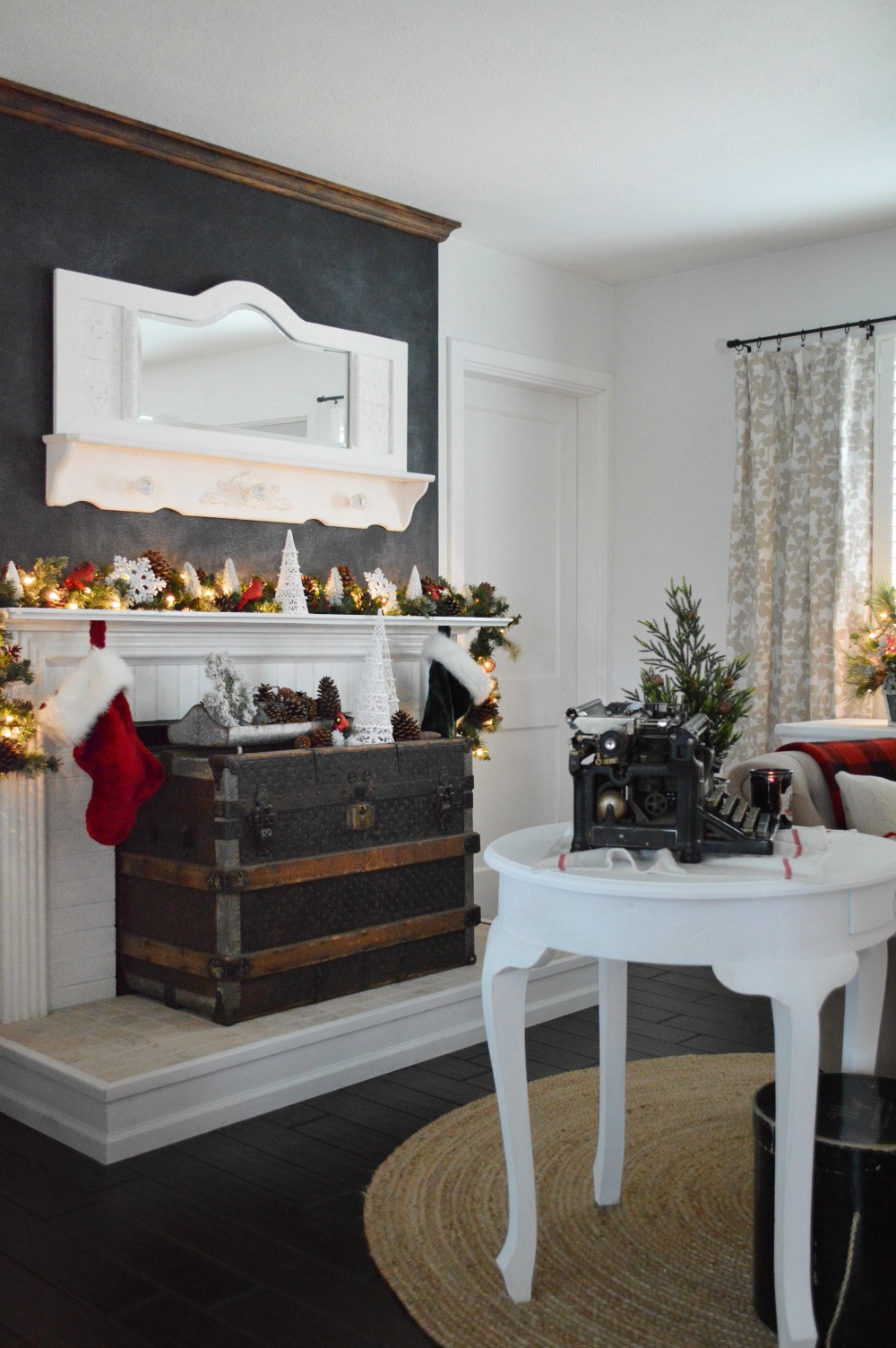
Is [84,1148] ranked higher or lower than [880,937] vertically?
lower

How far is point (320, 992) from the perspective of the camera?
3.44m

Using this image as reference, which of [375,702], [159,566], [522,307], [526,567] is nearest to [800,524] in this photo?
[526,567]

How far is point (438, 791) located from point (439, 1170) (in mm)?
1341

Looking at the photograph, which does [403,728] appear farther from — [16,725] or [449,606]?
[16,725]

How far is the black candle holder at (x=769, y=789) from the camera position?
2.23 meters

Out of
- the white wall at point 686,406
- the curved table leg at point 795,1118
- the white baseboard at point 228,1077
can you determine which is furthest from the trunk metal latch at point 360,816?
the white wall at point 686,406

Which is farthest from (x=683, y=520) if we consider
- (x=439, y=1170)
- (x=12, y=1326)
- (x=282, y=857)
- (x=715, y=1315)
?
(x=12, y=1326)

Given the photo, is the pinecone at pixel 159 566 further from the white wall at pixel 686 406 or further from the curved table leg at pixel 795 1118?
the white wall at pixel 686 406

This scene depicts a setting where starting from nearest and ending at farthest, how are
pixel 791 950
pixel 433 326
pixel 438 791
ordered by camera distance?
pixel 791 950 → pixel 438 791 → pixel 433 326

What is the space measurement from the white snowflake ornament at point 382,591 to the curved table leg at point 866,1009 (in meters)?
2.48

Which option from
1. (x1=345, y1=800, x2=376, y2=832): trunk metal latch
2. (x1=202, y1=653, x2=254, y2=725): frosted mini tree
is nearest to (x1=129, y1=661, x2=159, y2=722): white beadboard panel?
(x1=202, y1=653, x2=254, y2=725): frosted mini tree

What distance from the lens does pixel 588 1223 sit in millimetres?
2416

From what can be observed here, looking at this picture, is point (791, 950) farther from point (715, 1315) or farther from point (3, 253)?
point (3, 253)

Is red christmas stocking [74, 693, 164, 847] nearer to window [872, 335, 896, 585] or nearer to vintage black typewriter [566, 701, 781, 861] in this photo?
vintage black typewriter [566, 701, 781, 861]
